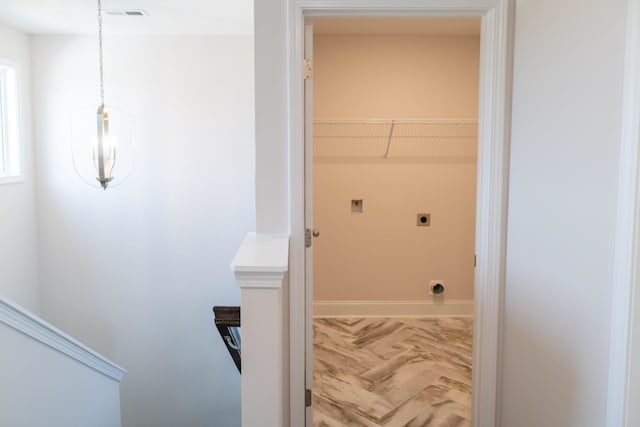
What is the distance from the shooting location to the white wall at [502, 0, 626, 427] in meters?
1.44

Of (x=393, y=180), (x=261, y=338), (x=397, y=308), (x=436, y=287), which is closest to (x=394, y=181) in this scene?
(x=393, y=180)

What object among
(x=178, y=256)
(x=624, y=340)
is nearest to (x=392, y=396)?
(x=624, y=340)

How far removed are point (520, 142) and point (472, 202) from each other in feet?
7.91

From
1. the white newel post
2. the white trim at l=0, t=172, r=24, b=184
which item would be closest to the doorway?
the white newel post

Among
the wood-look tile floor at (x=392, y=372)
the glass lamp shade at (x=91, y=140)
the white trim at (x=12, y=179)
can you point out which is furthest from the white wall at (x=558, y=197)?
the white trim at (x=12, y=179)

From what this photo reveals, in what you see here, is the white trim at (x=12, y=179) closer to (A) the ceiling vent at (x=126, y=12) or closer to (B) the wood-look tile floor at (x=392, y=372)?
(A) the ceiling vent at (x=126, y=12)

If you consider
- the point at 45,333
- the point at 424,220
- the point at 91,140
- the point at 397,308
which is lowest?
the point at 397,308

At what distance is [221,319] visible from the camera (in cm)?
427

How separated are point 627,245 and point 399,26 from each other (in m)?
3.03

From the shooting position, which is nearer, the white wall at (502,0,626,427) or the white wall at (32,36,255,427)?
the white wall at (502,0,626,427)

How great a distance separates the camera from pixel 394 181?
4.31 metres

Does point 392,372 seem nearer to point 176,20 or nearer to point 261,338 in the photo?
point 261,338

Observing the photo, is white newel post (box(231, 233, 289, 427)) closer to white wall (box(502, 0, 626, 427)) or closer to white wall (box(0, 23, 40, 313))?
white wall (box(502, 0, 626, 427))

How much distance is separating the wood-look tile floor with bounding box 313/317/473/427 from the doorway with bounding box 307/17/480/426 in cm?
3
